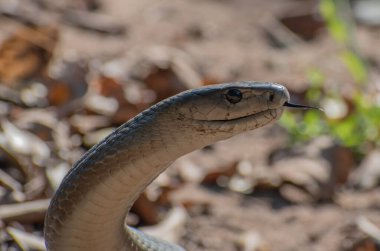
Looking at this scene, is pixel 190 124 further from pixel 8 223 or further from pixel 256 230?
pixel 256 230

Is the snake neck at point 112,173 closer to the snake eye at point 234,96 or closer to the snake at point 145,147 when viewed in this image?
the snake at point 145,147

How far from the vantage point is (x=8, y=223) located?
4055 millimetres

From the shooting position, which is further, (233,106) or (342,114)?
(342,114)

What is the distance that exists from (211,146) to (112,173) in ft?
8.94

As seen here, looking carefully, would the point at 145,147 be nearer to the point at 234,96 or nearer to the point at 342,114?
the point at 234,96

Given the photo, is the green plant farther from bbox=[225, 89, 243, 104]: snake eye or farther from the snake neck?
the snake neck

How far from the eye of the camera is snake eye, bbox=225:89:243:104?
3094mm

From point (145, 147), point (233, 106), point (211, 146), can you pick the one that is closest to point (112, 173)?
point (145, 147)

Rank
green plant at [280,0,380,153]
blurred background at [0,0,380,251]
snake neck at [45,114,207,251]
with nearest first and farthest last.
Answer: snake neck at [45,114,207,251] < blurred background at [0,0,380,251] < green plant at [280,0,380,153]

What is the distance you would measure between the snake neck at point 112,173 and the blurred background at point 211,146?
877 millimetres

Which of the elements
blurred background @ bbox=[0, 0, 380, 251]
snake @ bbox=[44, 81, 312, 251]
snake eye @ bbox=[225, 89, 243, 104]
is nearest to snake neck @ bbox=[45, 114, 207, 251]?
snake @ bbox=[44, 81, 312, 251]

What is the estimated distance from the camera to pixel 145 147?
9.95ft

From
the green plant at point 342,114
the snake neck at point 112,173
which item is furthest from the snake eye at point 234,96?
the green plant at point 342,114

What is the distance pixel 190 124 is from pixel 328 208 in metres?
2.01
